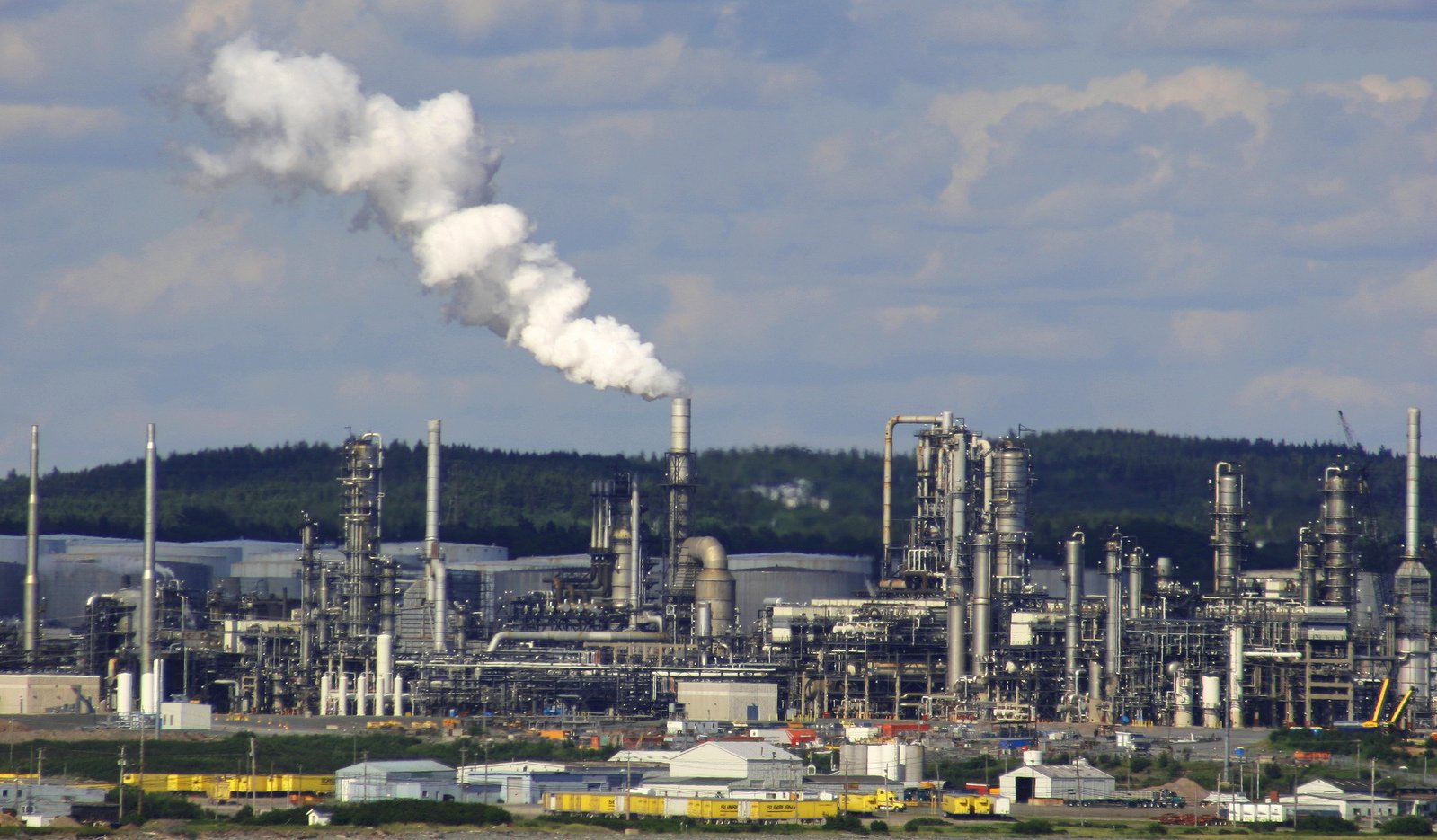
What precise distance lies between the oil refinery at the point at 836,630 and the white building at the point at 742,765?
28832 mm

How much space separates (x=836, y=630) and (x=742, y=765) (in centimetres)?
3908

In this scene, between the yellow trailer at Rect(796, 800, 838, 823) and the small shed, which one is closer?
the yellow trailer at Rect(796, 800, 838, 823)

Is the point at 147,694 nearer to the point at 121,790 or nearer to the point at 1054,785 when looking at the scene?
the point at 121,790

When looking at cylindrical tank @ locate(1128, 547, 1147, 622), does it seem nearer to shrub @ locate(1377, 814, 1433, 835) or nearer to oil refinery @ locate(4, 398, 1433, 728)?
oil refinery @ locate(4, 398, 1433, 728)

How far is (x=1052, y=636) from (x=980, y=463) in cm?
1360

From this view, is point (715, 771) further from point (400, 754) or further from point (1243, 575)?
point (1243, 575)

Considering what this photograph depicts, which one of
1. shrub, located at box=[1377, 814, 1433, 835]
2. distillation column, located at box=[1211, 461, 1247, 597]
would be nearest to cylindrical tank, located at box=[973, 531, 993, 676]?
distillation column, located at box=[1211, 461, 1247, 597]

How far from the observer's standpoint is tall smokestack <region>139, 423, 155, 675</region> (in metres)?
135

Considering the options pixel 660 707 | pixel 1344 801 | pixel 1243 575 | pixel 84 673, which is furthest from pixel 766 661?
pixel 1344 801

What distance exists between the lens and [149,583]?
137 meters

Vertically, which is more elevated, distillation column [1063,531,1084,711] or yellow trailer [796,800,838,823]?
distillation column [1063,531,1084,711]

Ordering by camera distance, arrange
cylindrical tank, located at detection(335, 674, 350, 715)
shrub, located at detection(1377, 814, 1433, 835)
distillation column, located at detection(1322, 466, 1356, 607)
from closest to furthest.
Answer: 1. shrub, located at detection(1377, 814, 1433, 835)
2. cylindrical tank, located at detection(335, 674, 350, 715)
3. distillation column, located at detection(1322, 466, 1356, 607)

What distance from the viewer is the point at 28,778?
9944 cm

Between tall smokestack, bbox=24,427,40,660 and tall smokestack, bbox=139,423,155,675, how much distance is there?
6.52 meters
